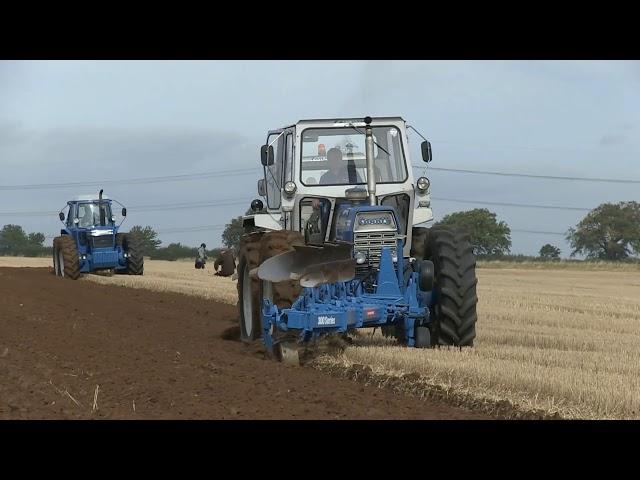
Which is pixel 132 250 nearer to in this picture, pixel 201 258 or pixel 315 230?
pixel 201 258

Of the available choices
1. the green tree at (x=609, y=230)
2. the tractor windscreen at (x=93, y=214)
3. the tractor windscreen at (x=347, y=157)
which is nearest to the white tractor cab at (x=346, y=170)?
the tractor windscreen at (x=347, y=157)

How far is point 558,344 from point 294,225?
10.9 ft

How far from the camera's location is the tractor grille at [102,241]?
963 inches

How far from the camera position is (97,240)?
80.5 feet

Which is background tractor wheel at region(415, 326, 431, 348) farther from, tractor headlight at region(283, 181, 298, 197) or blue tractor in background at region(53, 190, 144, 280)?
blue tractor in background at region(53, 190, 144, 280)

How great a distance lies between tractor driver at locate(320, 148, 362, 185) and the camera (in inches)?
399

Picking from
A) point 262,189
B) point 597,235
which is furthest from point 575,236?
point 262,189

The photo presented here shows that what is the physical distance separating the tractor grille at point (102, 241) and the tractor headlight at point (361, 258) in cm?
Answer: 1643

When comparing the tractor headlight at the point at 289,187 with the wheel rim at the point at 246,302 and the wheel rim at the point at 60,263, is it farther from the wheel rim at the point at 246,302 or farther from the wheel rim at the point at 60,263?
the wheel rim at the point at 60,263

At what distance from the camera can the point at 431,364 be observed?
7.78 metres

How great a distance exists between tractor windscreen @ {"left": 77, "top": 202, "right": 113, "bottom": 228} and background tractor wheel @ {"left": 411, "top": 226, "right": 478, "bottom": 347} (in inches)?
667

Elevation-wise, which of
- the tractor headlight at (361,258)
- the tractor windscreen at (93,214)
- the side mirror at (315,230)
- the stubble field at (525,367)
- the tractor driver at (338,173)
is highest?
the tractor windscreen at (93,214)

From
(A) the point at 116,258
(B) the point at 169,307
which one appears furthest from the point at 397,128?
(A) the point at 116,258

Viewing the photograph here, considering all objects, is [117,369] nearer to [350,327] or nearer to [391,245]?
[350,327]
